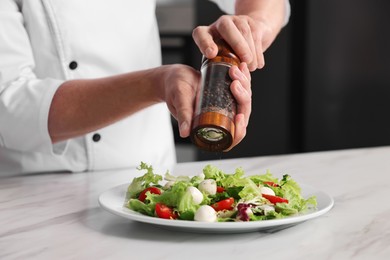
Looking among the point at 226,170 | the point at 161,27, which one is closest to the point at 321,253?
the point at 226,170

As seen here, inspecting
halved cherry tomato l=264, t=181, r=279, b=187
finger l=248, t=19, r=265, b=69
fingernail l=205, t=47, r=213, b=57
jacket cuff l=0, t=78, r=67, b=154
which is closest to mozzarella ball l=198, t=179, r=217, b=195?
halved cherry tomato l=264, t=181, r=279, b=187

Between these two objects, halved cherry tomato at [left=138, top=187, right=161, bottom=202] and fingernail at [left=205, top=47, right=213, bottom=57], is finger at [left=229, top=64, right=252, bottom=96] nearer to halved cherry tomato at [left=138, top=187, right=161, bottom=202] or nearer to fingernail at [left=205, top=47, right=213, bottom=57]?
fingernail at [left=205, top=47, right=213, bottom=57]

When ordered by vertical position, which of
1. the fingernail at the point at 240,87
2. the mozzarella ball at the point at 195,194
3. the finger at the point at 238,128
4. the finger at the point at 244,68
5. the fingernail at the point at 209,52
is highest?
the fingernail at the point at 209,52

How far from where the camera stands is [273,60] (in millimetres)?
3336

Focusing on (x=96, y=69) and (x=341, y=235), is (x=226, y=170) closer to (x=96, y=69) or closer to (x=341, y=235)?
(x=96, y=69)

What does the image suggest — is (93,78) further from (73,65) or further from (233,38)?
(233,38)

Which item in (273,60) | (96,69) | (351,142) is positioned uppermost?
(96,69)

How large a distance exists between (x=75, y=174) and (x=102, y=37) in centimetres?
35

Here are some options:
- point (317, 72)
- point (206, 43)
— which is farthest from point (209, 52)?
point (317, 72)

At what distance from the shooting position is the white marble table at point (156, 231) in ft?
3.10

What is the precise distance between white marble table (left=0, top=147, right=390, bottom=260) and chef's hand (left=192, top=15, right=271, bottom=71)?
28cm

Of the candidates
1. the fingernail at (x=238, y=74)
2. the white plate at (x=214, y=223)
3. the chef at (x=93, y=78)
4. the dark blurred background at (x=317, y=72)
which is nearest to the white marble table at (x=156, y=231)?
the white plate at (x=214, y=223)

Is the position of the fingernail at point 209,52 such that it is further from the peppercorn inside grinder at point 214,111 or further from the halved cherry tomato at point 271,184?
the halved cherry tomato at point 271,184

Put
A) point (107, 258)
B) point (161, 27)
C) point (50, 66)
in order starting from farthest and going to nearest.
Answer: point (161, 27)
point (50, 66)
point (107, 258)
